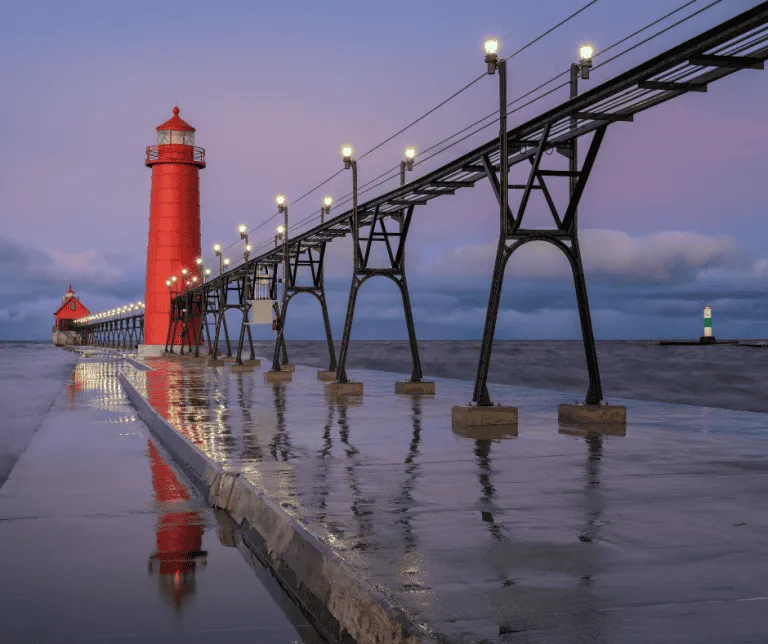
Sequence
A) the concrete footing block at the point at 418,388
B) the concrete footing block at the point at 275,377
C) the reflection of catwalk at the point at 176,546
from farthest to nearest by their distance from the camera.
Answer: the concrete footing block at the point at 275,377
the concrete footing block at the point at 418,388
the reflection of catwalk at the point at 176,546

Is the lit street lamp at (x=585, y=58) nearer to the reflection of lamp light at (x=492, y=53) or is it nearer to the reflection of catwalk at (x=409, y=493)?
the reflection of lamp light at (x=492, y=53)

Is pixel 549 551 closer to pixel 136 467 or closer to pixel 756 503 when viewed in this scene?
pixel 756 503

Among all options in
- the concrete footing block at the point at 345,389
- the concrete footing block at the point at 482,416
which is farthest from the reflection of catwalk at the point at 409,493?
the concrete footing block at the point at 345,389

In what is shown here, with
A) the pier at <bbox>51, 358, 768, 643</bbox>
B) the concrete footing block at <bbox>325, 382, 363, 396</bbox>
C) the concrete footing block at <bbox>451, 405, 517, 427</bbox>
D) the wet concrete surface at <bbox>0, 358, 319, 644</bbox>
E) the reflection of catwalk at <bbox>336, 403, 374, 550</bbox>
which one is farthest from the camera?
the concrete footing block at <bbox>325, 382, 363, 396</bbox>

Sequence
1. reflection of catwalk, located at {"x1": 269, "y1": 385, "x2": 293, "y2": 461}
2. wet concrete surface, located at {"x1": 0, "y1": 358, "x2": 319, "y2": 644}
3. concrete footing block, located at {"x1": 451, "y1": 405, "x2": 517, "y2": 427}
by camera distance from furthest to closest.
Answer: concrete footing block, located at {"x1": 451, "y1": 405, "x2": 517, "y2": 427}, reflection of catwalk, located at {"x1": 269, "y1": 385, "x2": 293, "y2": 461}, wet concrete surface, located at {"x1": 0, "y1": 358, "x2": 319, "y2": 644}

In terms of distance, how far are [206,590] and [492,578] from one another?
1842 millimetres

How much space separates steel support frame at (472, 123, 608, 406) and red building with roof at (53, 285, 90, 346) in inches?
6679

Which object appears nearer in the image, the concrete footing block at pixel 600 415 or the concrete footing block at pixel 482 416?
the concrete footing block at pixel 482 416

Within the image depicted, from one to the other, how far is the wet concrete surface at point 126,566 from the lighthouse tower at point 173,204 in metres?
52.3

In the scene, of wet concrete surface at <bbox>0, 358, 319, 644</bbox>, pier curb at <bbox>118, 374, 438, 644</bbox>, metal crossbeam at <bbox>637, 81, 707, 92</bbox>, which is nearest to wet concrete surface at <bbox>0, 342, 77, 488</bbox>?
wet concrete surface at <bbox>0, 358, 319, 644</bbox>

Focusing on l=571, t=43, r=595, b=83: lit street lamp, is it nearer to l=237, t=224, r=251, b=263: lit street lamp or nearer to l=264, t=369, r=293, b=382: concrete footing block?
l=264, t=369, r=293, b=382: concrete footing block

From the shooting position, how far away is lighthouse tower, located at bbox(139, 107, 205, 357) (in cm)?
6203

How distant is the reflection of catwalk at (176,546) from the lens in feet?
18.8

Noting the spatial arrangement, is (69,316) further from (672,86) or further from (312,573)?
(312,573)
